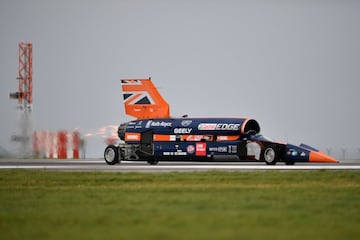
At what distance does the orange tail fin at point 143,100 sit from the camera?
57.6 meters

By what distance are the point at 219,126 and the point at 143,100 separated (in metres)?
8.20

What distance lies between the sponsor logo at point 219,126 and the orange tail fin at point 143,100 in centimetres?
471

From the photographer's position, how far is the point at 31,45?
248 feet

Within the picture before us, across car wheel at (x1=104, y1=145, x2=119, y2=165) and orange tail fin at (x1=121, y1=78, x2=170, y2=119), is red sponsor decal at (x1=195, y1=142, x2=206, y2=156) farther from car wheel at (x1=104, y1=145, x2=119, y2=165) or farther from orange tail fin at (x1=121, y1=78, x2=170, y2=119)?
car wheel at (x1=104, y1=145, x2=119, y2=165)

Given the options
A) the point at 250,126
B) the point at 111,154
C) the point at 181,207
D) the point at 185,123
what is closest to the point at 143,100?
the point at 111,154

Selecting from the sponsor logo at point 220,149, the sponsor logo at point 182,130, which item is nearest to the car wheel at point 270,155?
the sponsor logo at point 220,149

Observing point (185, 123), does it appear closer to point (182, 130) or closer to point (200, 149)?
point (182, 130)

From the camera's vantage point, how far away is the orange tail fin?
5759cm

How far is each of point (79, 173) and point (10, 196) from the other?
13125 millimetres

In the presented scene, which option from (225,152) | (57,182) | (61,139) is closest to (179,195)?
(57,182)

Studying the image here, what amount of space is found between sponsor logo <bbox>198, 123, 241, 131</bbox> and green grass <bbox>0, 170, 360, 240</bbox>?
15060 mm

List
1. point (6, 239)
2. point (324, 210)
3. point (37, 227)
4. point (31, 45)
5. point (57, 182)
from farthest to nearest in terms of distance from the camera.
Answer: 1. point (31, 45)
2. point (57, 182)
3. point (324, 210)
4. point (37, 227)
5. point (6, 239)

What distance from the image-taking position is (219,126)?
52094 mm

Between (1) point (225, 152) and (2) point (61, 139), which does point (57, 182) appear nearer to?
(1) point (225, 152)
